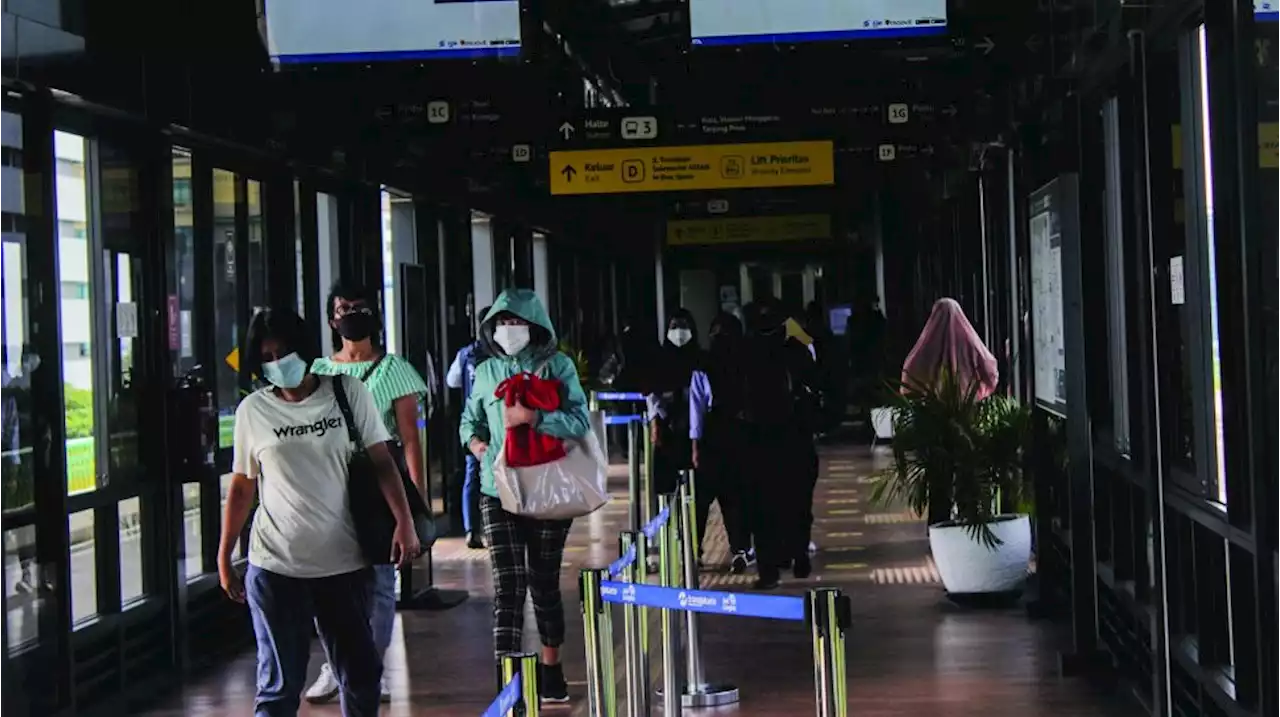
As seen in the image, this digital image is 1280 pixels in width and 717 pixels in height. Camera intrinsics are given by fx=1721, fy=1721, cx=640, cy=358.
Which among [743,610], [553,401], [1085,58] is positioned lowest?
[743,610]

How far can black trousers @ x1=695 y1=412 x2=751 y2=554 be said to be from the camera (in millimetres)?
9750

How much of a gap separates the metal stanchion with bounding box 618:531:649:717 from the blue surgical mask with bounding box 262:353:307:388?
3.49 ft

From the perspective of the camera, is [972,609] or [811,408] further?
[811,408]

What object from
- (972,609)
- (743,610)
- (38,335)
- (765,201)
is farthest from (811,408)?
(765,201)

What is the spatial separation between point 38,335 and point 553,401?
2.08 metres

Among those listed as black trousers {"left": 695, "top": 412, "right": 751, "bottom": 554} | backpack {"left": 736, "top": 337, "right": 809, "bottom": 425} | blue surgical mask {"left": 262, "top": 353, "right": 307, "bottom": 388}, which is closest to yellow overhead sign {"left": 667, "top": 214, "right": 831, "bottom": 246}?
black trousers {"left": 695, "top": 412, "right": 751, "bottom": 554}

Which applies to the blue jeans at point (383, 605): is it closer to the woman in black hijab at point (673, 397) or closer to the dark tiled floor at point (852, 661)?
the dark tiled floor at point (852, 661)

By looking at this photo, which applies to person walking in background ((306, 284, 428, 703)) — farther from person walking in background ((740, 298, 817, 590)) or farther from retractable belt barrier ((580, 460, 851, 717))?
person walking in background ((740, 298, 817, 590))

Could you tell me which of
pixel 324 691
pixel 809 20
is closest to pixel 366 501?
pixel 324 691

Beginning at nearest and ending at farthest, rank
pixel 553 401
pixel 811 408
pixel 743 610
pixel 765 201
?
pixel 743 610 → pixel 553 401 → pixel 811 408 → pixel 765 201

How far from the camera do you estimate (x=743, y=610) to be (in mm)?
4453

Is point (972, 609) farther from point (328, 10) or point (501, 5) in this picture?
point (328, 10)

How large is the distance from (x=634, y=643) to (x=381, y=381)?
1718 millimetres

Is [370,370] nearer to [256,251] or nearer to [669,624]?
[669,624]
